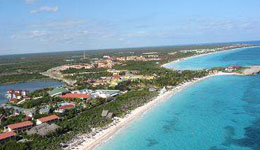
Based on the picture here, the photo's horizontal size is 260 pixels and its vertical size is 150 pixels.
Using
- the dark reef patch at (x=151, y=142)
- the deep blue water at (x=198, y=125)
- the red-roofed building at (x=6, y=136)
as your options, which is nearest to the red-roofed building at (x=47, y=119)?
the red-roofed building at (x=6, y=136)

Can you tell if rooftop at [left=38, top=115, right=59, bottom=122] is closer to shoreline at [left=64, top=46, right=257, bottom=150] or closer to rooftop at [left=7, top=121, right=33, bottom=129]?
rooftop at [left=7, top=121, right=33, bottom=129]

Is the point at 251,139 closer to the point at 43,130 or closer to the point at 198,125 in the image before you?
the point at 198,125

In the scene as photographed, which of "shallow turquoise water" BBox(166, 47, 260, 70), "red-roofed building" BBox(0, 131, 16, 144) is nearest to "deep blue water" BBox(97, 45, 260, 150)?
"red-roofed building" BBox(0, 131, 16, 144)

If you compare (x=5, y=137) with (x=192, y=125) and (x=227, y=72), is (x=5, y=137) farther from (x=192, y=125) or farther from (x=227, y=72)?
(x=227, y=72)

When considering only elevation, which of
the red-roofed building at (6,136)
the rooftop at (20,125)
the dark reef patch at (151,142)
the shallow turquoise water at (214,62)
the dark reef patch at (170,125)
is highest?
the shallow turquoise water at (214,62)

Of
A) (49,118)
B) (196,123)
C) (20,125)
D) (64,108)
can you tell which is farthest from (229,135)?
(20,125)

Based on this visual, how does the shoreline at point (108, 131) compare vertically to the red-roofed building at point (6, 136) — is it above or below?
below

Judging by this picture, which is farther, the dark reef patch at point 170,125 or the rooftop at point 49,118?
the rooftop at point 49,118

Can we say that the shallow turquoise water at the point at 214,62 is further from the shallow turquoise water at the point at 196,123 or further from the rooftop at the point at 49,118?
the rooftop at the point at 49,118

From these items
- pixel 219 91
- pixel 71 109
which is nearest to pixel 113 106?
pixel 71 109
